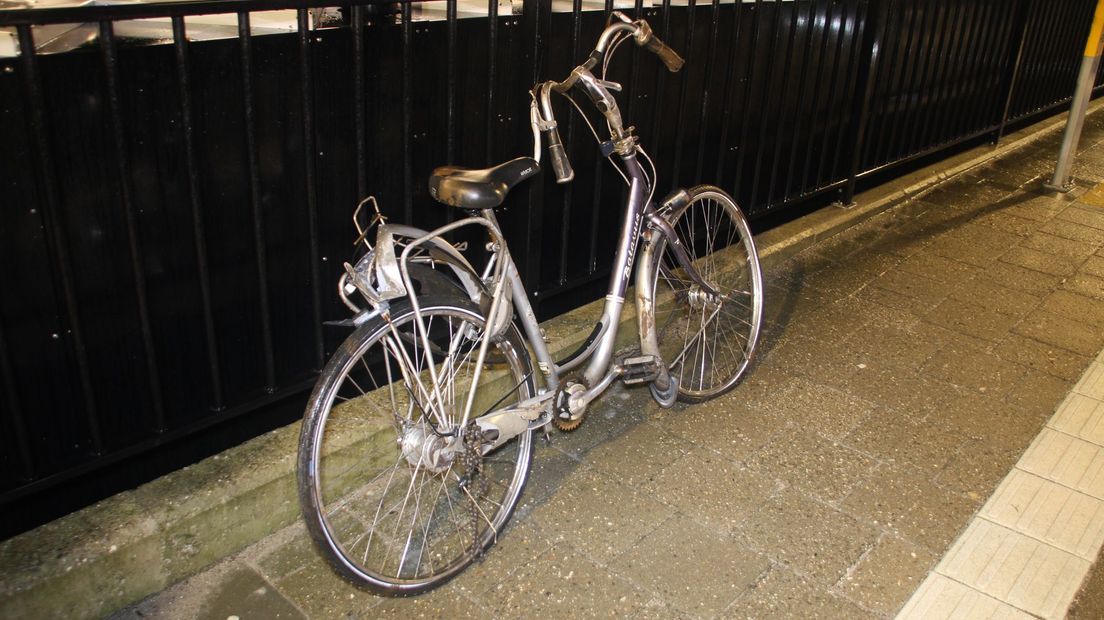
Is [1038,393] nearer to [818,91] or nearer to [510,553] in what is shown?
[818,91]

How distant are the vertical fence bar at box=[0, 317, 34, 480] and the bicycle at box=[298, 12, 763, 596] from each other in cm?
82

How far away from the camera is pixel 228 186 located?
10.1 feet

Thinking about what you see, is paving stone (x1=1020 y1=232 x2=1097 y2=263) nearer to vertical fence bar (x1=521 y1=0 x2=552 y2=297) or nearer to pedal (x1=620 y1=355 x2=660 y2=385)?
pedal (x1=620 y1=355 x2=660 y2=385)

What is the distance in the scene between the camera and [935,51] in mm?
6988

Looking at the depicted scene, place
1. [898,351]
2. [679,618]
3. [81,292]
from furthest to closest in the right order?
[898,351]
[679,618]
[81,292]

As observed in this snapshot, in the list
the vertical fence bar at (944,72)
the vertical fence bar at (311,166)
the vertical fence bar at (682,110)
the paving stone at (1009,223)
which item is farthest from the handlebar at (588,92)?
the vertical fence bar at (944,72)

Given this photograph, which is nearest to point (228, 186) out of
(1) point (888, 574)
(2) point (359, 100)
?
(2) point (359, 100)

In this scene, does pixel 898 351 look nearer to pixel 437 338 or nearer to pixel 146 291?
pixel 437 338

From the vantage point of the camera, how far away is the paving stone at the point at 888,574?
3.21m

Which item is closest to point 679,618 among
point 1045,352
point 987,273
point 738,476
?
point 738,476

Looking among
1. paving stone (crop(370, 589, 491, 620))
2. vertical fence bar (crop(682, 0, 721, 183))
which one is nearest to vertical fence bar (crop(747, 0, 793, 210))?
vertical fence bar (crop(682, 0, 721, 183))

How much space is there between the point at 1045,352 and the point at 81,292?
4473mm

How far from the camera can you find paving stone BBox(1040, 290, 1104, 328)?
5.38m

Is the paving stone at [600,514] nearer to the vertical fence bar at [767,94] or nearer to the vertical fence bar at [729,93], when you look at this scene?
the vertical fence bar at [729,93]
